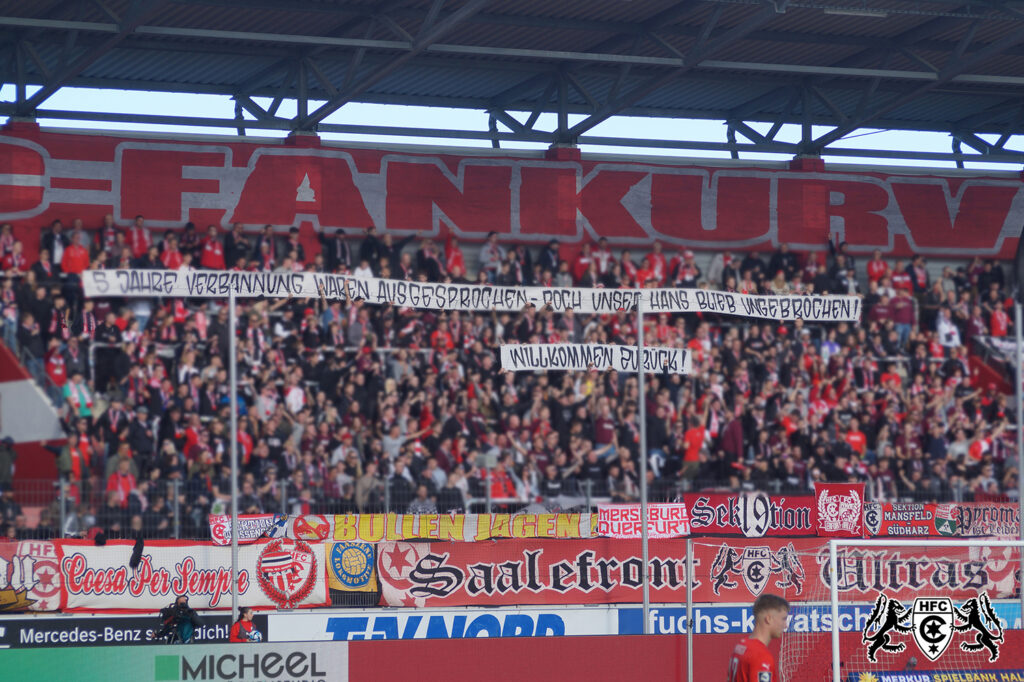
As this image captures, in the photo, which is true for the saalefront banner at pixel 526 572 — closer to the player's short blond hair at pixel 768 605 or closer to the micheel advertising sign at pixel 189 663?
the micheel advertising sign at pixel 189 663

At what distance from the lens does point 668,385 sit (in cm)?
2645

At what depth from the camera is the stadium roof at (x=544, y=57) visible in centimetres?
2462

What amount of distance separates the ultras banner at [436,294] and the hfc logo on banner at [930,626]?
4740 mm


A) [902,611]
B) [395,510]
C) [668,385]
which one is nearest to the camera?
[902,611]

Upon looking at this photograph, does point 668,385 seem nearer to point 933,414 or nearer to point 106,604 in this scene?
point 933,414

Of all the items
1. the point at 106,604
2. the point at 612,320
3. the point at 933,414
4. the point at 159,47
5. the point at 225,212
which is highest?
the point at 159,47

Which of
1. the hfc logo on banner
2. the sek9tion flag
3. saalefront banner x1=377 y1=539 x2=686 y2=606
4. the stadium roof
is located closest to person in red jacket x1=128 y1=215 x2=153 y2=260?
the stadium roof

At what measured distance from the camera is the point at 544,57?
87.5 feet

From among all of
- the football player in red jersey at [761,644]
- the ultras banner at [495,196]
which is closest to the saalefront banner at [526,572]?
the football player in red jersey at [761,644]

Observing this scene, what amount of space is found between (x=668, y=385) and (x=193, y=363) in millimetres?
8771

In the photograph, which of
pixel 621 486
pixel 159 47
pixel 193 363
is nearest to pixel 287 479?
pixel 193 363

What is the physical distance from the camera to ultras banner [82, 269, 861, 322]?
682 inches

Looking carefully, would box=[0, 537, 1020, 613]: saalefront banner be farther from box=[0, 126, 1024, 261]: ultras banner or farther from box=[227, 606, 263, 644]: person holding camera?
box=[0, 126, 1024, 261]: ultras banner

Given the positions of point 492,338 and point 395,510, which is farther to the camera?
point 492,338
